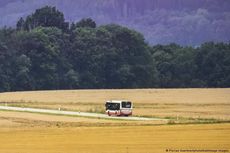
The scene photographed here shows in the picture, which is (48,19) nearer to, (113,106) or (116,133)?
(113,106)

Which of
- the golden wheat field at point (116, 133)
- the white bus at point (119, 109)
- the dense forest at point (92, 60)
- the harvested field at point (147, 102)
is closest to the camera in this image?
the golden wheat field at point (116, 133)

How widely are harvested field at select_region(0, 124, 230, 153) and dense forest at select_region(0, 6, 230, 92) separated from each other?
72557 millimetres

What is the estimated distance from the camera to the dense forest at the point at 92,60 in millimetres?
124812

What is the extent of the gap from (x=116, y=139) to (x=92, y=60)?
93207 millimetres

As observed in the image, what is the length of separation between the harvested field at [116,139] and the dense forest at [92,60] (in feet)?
238

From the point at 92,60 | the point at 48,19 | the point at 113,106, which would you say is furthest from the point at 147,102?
the point at 48,19

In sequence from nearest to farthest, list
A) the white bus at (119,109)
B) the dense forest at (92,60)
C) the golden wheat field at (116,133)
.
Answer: the golden wheat field at (116,133), the white bus at (119,109), the dense forest at (92,60)

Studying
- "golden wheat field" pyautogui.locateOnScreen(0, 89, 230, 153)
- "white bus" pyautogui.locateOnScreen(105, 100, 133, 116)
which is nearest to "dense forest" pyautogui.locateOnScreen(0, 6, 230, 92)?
"golden wheat field" pyautogui.locateOnScreen(0, 89, 230, 153)

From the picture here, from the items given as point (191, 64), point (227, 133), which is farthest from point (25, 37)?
point (227, 133)

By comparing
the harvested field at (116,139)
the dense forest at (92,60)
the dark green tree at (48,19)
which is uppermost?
the dark green tree at (48,19)

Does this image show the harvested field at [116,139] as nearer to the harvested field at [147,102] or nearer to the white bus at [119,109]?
the harvested field at [147,102]

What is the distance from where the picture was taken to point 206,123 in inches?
2112

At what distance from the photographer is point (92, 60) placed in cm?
13538

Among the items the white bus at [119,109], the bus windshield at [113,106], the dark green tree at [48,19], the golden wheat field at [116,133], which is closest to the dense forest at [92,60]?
the dark green tree at [48,19]
